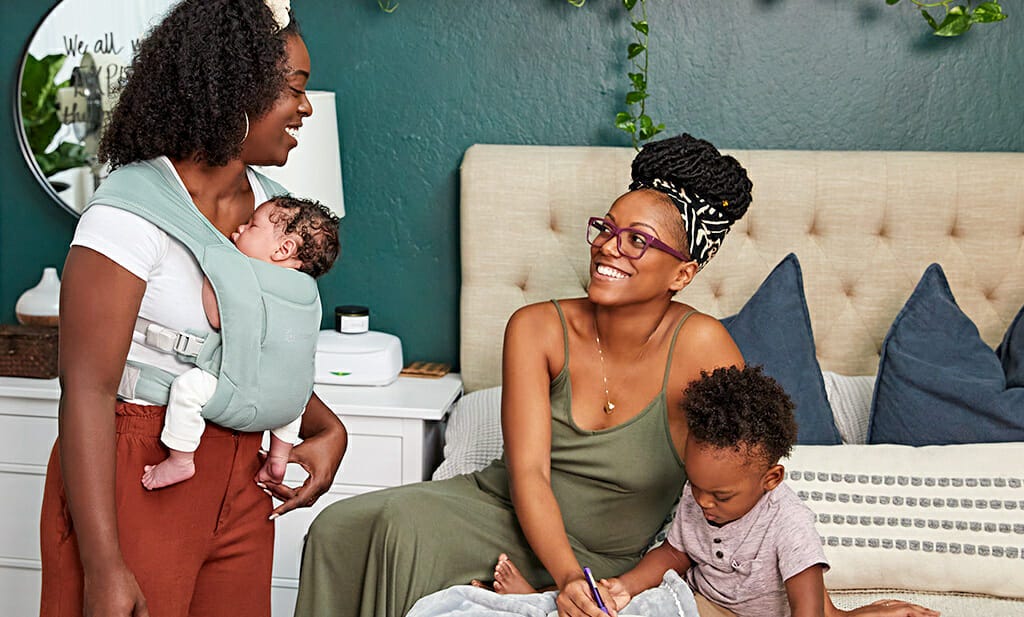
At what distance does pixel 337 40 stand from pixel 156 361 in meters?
1.70

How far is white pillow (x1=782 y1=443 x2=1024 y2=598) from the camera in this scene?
185cm

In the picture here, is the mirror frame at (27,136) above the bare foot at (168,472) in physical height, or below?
above

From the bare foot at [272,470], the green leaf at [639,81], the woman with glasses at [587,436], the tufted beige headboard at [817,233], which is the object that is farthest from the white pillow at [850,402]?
the bare foot at [272,470]

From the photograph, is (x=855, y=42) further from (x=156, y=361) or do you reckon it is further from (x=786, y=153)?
(x=156, y=361)

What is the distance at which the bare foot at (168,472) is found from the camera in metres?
1.27

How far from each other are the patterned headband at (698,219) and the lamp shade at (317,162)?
95cm

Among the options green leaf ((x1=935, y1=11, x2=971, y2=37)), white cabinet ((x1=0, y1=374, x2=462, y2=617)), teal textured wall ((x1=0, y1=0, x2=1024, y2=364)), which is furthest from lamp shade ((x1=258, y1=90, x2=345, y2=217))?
green leaf ((x1=935, y1=11, x2=971, y2=37))

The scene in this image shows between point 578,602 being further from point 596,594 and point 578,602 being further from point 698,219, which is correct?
point 698,219

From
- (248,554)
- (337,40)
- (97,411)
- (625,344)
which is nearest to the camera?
(97,411)

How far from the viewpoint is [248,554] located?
1.41 meters

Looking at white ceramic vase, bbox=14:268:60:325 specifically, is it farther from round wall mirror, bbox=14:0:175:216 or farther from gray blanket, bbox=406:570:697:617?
gray blanket, bbox=406:570:697:617

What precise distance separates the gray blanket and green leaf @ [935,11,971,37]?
164 cm

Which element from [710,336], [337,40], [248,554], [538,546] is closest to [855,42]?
[710,336]

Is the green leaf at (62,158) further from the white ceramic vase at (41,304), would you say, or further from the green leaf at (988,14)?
the green leaf at (988,14)
